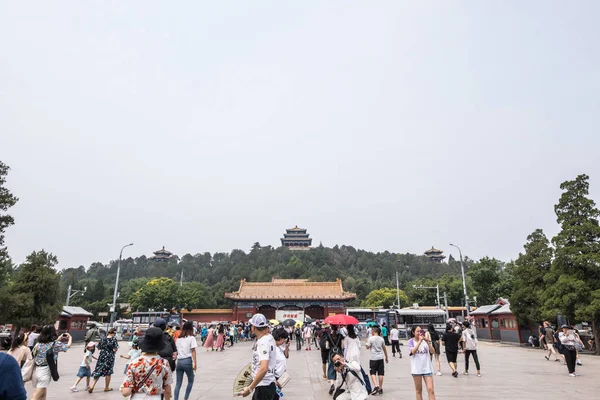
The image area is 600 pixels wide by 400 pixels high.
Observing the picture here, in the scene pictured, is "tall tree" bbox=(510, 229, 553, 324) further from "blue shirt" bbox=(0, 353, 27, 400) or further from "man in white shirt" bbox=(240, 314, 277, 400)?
"blue shirt" bbox=(0, 353, 27, 400)

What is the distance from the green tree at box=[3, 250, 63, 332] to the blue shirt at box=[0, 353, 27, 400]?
2410 cm

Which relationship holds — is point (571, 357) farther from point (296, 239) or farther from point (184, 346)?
point (296, 239)

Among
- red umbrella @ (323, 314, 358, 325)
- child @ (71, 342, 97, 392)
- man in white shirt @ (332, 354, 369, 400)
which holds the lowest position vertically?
child @ (71, 342, 97, 392)

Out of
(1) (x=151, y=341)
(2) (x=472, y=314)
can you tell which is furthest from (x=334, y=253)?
(1) (x=151, y=341)

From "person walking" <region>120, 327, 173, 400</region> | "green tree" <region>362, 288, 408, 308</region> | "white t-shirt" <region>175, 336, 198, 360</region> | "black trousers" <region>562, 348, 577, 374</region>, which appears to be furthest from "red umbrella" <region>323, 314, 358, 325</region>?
"green tree" <region>362, 288, 408, 308</region>

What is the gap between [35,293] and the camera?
23.3 m

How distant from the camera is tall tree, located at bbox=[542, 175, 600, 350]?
17672 millimetres

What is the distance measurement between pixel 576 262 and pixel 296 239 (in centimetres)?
10845

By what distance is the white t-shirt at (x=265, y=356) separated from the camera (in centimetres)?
423

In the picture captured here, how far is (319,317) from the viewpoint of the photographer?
50312mm

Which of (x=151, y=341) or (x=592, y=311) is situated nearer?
(x=151, y=341)

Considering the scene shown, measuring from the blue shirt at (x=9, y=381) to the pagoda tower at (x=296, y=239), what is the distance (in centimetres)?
12199

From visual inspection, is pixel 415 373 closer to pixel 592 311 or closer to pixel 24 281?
pixel 592 311

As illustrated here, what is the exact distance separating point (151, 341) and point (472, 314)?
35.0 metres
